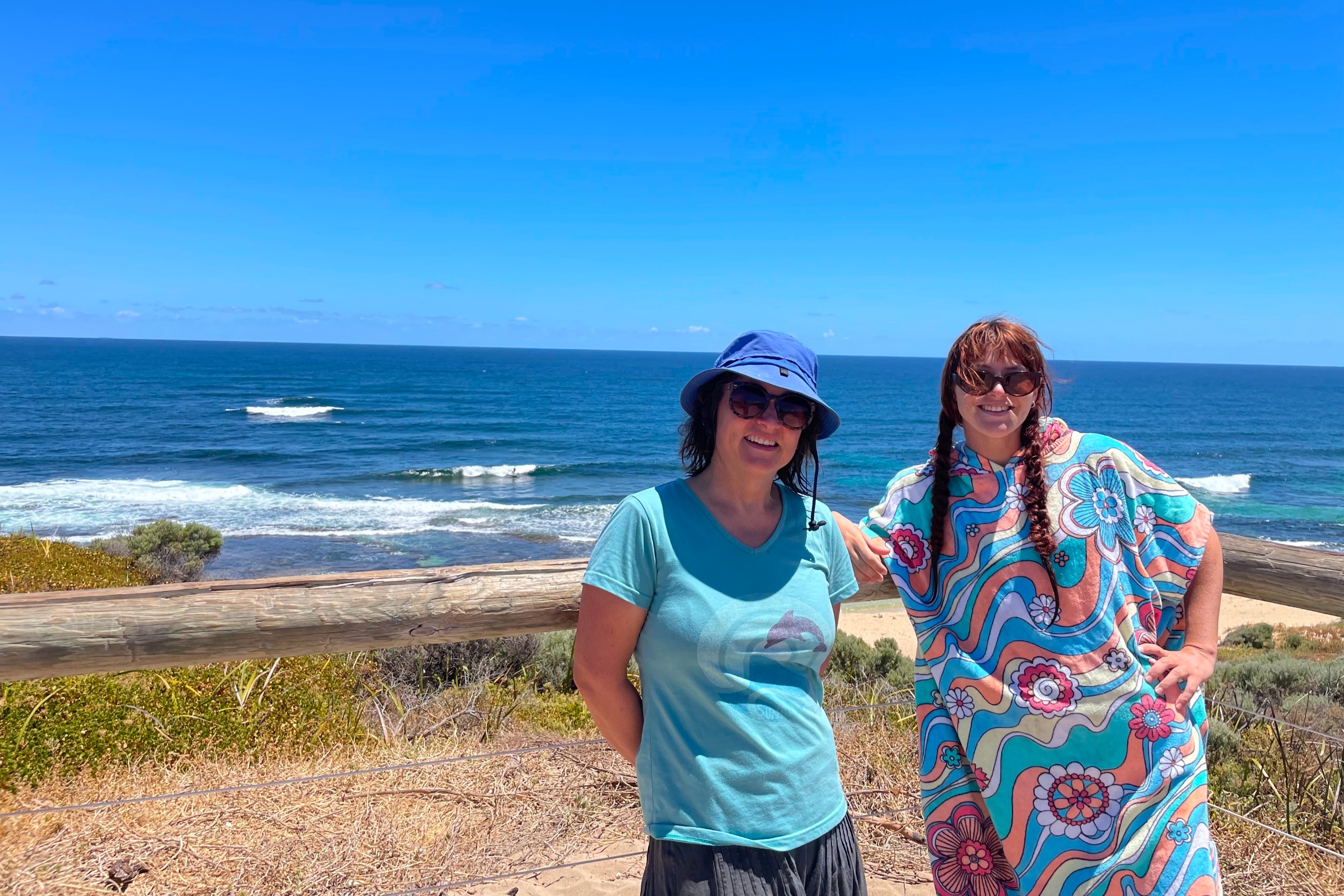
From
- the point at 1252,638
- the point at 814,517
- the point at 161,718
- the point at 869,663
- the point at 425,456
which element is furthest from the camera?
the point at 425,456

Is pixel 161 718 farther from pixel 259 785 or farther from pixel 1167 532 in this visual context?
pixel 1167 532

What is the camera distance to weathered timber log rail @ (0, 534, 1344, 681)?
6.30ft

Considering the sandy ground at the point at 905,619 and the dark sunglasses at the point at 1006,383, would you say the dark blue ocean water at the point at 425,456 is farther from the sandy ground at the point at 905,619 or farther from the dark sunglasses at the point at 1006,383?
the sandy ground at the point at 905,619

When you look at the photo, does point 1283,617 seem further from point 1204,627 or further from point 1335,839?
point 1204,627

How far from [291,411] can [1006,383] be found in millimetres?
53417

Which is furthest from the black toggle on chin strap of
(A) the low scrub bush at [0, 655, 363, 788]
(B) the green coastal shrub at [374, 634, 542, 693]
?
(B) the green coastal shrub at [374, 634, 542, 693]

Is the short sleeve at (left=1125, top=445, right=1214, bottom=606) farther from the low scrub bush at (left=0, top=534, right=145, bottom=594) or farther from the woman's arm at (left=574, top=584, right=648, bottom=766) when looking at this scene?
the low scrub bush at (left=0, top=534, right=145, bottom=594)

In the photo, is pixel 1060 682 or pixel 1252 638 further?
pixel 1252 638

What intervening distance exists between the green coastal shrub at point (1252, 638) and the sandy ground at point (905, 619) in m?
0.19

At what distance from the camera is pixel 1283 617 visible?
53.6 feet

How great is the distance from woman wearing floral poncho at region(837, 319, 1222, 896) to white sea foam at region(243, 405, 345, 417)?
50.7 metres

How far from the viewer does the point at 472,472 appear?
3108cm

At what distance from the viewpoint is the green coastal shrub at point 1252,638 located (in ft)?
40.9

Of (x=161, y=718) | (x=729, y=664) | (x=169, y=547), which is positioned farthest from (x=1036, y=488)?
(x=169, y=547)
